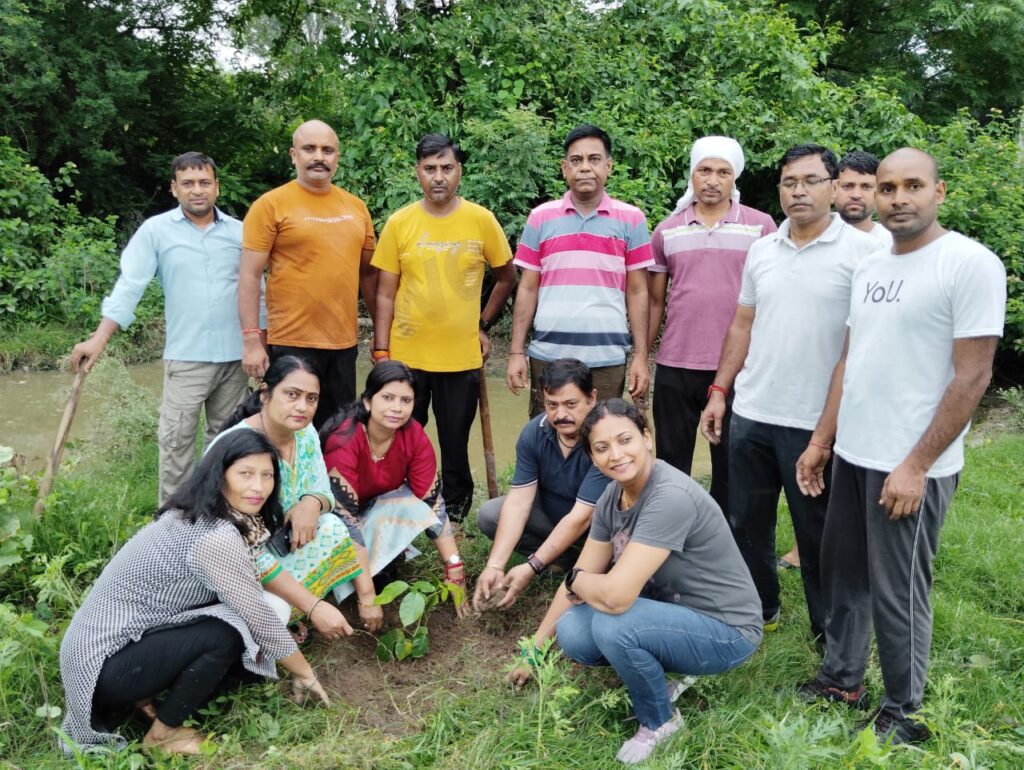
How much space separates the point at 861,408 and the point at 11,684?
2.87 meters

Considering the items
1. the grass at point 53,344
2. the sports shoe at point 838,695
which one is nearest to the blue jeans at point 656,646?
the sports shoe at point 838,695

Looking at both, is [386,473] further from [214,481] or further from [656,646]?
[656,646]

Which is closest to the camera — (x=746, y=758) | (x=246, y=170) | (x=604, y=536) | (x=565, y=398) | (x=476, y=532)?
(x=746, y=758)

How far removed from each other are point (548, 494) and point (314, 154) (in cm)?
185

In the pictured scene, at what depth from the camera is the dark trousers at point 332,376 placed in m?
3.89

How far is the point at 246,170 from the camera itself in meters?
10.8

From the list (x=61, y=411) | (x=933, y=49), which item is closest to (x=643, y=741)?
(x=61, y=411)

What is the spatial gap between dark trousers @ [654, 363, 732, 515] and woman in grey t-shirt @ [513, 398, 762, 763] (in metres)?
0.96

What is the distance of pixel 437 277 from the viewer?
12.5 ft

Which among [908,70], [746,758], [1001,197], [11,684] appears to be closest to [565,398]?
[746,758]

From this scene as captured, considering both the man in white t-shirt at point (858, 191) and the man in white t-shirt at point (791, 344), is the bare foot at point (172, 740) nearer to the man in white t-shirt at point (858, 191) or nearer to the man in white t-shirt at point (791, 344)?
the man in white t-shirt at point (791, 344)

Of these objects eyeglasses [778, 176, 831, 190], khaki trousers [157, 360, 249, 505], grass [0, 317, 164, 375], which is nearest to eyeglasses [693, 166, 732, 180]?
eyeglasses [778, 176, 831, 190]

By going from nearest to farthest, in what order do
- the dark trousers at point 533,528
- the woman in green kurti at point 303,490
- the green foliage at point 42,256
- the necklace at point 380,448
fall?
the woman in green kurti at point 303,490, the necklace at point 380,448, the dark trousers at point 533,528, the green foliage at point 42,256

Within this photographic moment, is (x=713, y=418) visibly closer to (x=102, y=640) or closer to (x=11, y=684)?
(x=102, y=640)
